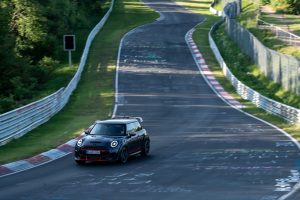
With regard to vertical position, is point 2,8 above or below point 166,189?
above

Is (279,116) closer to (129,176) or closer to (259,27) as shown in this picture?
(129,176)

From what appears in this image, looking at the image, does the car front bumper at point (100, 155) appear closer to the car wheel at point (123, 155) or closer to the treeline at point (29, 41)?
the car wheel at point (123, 155)

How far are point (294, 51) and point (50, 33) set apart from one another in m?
20.0

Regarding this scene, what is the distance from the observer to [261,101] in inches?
1571

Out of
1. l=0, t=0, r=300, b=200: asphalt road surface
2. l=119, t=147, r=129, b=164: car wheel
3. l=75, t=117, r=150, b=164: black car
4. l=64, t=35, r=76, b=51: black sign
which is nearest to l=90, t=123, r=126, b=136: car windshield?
l=75, t=117, r=150, b=164: black car

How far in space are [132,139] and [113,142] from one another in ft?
3.69

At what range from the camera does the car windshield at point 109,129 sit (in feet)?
71.9

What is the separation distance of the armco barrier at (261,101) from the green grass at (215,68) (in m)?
0.28

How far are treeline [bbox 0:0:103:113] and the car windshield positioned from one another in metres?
18.6

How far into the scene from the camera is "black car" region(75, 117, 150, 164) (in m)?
20.7

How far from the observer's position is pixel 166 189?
631 inches

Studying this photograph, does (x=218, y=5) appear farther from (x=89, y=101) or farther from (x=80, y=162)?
(x=80, y=162)

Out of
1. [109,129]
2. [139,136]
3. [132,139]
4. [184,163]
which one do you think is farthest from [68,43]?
[184,163]

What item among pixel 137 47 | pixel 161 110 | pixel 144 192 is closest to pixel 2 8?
pixel 161 110
